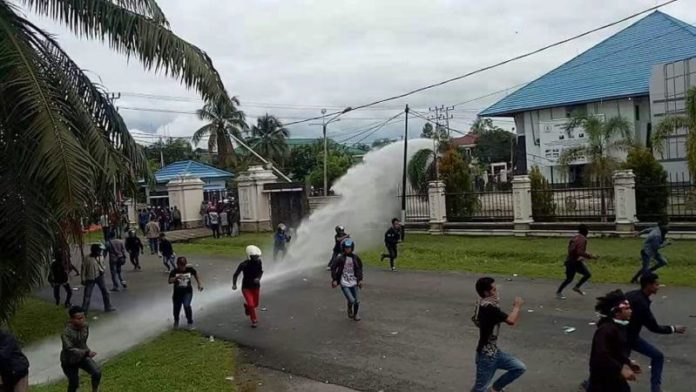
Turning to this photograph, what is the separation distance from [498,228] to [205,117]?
38.2 m

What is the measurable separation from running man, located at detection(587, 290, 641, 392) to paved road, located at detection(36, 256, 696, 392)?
186 centimetres

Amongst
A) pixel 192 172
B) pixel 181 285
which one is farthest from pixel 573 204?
pixel 192 172

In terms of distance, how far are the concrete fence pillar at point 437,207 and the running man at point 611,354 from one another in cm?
1816

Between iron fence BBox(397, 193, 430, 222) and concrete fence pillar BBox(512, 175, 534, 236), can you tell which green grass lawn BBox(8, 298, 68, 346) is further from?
iron fence BBox(397, 193, 430, 222)

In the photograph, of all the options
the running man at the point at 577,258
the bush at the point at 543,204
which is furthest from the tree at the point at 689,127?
the running man at the point at 577,258

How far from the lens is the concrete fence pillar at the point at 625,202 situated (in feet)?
61.9

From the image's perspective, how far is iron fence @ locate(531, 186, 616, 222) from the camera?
67.3 feet

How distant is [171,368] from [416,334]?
3.78 metres

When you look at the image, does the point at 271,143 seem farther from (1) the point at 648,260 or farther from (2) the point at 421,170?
(1) the point at 648,260

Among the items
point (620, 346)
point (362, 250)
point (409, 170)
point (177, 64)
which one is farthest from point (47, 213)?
Answer: point (409, 170)

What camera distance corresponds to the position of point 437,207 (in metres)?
23.7

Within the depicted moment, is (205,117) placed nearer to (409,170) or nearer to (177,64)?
(409,170)

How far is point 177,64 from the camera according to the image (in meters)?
7.80

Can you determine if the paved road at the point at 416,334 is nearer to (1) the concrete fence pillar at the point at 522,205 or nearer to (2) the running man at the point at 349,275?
(2) the running man at the point at 349,275
